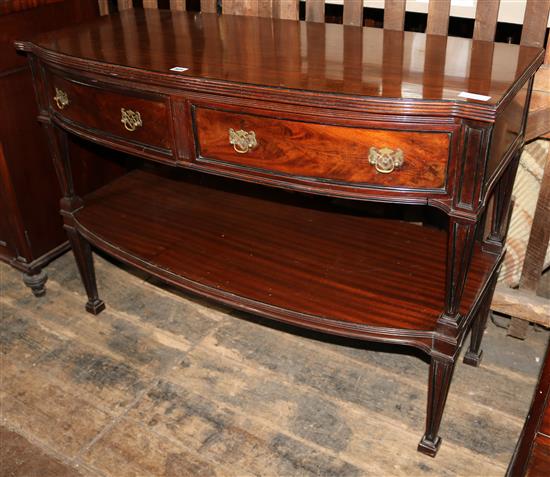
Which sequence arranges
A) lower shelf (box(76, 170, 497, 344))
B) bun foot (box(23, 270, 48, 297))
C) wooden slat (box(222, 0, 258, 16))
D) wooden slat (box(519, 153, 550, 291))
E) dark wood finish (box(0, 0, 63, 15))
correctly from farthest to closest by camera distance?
bun foot (box(23, 270, 48, 297)), wooden slat (box(222, 0, 258, 16)), dark wood finish (box(0, 0, 63, 15)), wooden slat (box(519, 153, 550, 291)), lower shelf (box(76, 170, 497, 344))

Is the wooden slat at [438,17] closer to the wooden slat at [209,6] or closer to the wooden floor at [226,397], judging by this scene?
the wooden slat at [209,6]

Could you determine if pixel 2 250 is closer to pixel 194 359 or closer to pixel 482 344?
pixel 194 359

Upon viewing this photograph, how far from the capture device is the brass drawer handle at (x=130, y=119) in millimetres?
1721

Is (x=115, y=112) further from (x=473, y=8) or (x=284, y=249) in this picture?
(x=473, y=8)

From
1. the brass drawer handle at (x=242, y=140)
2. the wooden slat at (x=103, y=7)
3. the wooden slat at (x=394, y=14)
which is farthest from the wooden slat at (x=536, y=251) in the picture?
the wooden slat at (x=103, y=7)

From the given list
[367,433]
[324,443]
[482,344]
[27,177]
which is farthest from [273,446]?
[27,177]

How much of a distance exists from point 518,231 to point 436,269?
50 centimetres

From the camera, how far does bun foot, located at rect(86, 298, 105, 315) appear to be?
8.00 ft

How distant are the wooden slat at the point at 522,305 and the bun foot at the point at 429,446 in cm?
59

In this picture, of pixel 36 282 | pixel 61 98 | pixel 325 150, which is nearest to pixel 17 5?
pixel 61 98

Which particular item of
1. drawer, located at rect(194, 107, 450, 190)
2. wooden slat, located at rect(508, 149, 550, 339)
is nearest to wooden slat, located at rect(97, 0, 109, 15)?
drawer, located at rect(194, 107, 450, 190)

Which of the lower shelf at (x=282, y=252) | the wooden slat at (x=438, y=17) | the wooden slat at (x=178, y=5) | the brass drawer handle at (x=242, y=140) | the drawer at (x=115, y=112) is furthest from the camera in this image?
the wooden slat at (x=178, y=5)

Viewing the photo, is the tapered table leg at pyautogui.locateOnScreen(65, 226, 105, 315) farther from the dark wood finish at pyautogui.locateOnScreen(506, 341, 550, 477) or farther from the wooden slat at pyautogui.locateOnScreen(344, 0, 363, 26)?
the dark wood finish at pyautogui.locateOnScreen(506, 341, 550, 477)

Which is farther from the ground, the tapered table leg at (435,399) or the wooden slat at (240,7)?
the wooden slat at (240,7)
